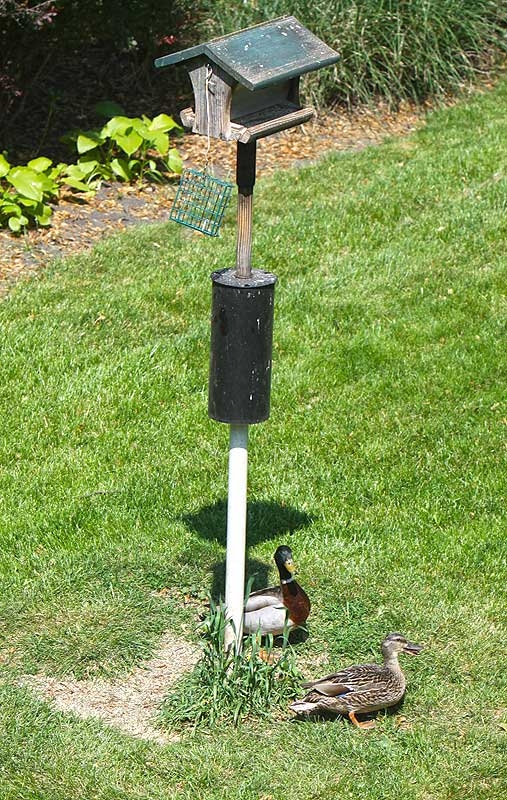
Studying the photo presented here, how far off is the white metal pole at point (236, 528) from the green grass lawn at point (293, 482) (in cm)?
45

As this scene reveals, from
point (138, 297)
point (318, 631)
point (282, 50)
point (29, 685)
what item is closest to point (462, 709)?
point (318, 631)

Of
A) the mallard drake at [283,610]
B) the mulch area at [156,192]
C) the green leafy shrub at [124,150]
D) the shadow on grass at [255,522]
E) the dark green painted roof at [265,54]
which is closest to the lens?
the dark green painted roof at [265,54]

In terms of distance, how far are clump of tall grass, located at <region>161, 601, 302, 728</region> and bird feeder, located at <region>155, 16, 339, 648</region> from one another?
234 mm

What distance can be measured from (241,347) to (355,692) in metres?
1.43

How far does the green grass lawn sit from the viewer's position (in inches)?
179

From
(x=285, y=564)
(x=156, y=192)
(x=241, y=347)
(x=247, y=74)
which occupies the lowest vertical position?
(x=156, y=192)

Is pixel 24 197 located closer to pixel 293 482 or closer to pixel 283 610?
pixel 293 482

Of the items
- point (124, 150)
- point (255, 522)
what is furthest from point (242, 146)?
point (124, 150)

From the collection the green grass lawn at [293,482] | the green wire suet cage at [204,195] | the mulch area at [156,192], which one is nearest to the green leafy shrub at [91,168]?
the mulch area at [156,192]

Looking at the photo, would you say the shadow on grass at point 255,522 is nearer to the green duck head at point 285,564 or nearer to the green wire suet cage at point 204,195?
the green duck head at point 285,564

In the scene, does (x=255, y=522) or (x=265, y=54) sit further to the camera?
(x=255, y=522)

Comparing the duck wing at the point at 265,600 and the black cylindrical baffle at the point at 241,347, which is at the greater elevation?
the black cylindrical baffle at the point at 241,347

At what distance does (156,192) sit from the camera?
32.6 ft

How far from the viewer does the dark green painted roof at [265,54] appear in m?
4.14
